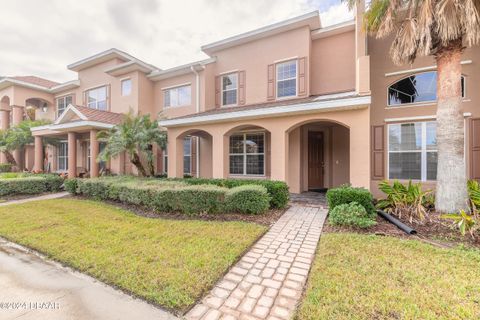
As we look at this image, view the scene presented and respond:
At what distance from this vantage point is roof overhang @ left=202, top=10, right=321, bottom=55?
996 centimetres

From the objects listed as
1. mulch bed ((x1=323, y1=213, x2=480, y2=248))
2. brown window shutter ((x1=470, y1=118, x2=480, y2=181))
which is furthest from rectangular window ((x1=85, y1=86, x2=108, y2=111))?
brown window shutter ((x1=470, y1=118, x2=480, y2=181))

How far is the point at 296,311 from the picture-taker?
101 inches

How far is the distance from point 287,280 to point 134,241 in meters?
3.35

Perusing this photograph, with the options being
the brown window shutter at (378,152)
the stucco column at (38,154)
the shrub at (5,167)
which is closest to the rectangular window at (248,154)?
the brown window shutter at (378,152)

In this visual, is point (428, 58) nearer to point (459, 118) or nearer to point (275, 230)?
point (459, 118)

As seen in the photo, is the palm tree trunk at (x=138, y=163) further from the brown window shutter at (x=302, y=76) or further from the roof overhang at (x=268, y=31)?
the brown window shutter at (x=302, y=76)

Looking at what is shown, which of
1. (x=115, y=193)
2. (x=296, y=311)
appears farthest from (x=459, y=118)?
(x=115, y=193)

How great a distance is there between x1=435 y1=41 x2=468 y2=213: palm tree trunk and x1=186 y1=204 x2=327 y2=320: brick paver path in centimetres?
388

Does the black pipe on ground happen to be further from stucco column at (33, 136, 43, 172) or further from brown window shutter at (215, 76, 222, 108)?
stucco column at (33, 136, 43, 172)

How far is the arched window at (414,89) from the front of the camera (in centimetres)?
865

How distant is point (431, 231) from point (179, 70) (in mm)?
13668

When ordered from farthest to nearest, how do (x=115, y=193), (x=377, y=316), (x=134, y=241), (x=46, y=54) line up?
(x=46, y=54), (x=115, y=193), (x=134, y=241), (x=377, y=316)

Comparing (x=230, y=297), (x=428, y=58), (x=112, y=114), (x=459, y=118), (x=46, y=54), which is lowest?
(x=230, y=297)

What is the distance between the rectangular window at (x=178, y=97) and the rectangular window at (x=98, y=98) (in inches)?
186
